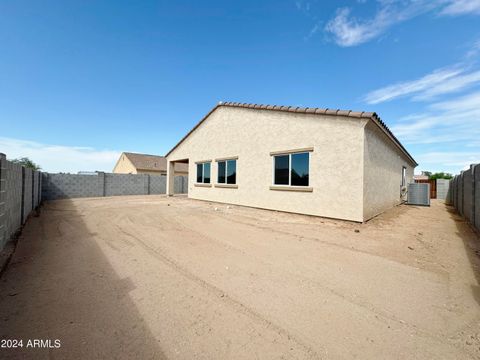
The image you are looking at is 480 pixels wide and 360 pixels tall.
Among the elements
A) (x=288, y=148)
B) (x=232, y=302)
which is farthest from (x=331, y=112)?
(x=232, y=302)

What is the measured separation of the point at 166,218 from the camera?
29.3ft

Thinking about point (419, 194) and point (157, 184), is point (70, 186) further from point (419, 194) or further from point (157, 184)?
point (419, 194)

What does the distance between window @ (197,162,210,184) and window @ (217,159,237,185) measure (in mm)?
1370

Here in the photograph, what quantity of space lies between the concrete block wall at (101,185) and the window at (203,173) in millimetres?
9530

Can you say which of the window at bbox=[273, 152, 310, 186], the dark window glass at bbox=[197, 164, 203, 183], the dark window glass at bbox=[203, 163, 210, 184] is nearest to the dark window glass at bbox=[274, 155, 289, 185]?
the window at bbox=[273, 152, 310, 186]

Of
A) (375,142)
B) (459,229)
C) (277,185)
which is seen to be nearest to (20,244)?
(277,185)

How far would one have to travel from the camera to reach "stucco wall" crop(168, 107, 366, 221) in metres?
8.08

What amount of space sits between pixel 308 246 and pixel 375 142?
21.0 ft

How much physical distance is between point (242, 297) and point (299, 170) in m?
7.20

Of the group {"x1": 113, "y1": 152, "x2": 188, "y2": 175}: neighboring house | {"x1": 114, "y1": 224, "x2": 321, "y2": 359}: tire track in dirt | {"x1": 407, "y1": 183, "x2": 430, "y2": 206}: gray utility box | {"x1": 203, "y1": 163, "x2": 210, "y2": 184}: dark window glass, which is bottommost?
{"x1": 114, "y1": 224, "x2": 321, "y2": 359}: tire track in dirt

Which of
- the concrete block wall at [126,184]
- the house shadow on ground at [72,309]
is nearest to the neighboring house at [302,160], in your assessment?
the house shadow on ground at [72,309]

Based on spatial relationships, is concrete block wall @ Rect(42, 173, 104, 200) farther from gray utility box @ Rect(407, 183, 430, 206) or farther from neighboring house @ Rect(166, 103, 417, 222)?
gray utility box @ Rect(407, 183, 430, 206)

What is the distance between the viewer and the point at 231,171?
13.0 m

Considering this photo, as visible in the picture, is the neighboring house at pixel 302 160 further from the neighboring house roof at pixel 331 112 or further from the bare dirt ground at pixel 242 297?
the bare dirt ground at pixel 242 297
